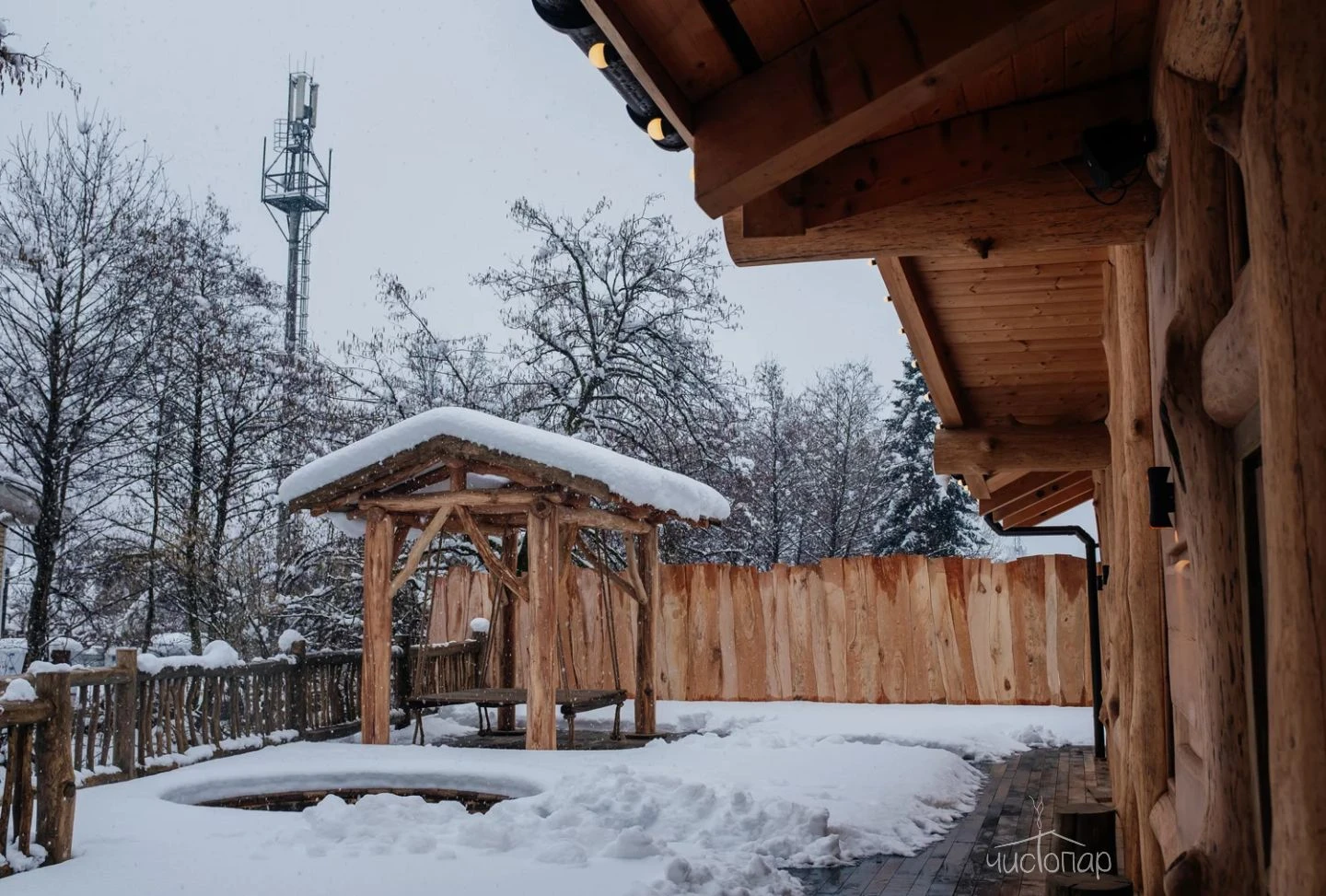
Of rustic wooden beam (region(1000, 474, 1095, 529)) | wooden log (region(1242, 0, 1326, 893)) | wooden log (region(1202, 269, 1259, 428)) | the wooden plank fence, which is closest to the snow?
the wooden plank fence

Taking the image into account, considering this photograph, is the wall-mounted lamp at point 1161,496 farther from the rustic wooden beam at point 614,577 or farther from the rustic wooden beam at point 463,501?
the rustic wooden beam at point 614,577

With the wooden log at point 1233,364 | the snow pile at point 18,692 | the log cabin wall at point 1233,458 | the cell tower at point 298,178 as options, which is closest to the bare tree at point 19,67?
the snow pile at point 18,692

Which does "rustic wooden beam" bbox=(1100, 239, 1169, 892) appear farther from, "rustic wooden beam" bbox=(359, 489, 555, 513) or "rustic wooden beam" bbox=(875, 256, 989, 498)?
"rustic wooden beam" bbox=(359, 489, 555, 513)

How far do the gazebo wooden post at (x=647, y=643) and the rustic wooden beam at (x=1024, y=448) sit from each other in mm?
3900

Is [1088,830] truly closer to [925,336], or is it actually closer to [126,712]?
[925,336]

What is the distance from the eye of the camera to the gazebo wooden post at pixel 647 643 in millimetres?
12234

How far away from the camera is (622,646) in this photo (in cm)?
1547

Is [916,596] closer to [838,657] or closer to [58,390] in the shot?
[838,657]

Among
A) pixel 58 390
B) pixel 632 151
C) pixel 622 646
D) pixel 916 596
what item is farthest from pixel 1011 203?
pixel 632 151

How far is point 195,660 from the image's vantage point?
9.95 metres

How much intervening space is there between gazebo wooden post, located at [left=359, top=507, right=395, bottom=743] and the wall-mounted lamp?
8.29m

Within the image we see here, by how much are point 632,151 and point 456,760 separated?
6076 inches

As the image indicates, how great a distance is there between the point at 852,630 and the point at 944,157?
1112 cm

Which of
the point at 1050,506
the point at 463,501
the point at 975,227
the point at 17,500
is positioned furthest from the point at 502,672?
the point at 975,227
